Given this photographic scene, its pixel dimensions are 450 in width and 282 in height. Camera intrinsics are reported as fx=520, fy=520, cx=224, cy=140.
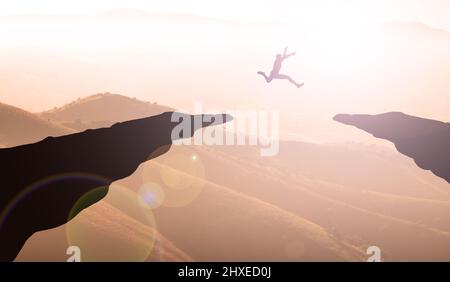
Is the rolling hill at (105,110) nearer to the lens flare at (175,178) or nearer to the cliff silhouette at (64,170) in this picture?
the lens flare at (175,178)

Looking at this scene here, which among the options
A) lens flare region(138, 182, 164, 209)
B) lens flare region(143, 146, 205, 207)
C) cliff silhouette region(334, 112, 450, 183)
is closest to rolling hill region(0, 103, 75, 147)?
lens flare region(143, 146, 205, 207)

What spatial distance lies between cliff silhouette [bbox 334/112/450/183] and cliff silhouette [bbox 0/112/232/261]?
2.86m

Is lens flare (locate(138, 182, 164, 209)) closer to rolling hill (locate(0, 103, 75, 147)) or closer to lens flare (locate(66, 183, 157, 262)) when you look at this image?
lens flare (locate(66, 183, 157, 262))

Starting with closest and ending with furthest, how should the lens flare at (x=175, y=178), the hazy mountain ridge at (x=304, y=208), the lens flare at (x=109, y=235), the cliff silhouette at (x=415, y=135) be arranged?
the cliff silhouette at (x=415, y=135), the lens flare at (x=109, y=235), the hazy mountain ridge at (x=304, y=208), the lens flare at (x=175, y=178)

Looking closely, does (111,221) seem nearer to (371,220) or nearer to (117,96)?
(371,220)

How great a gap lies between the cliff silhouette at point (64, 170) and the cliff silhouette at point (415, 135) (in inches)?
112

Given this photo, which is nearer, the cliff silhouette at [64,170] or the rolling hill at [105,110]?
the cliff silhouette at [64,170]

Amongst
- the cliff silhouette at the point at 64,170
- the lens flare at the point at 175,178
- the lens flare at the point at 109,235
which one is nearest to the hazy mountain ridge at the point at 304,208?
the lens flare at the point at 175,178

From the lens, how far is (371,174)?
156875mm

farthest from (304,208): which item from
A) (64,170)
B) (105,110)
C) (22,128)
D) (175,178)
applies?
(64,170)

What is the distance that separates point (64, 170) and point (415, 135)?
261 inches

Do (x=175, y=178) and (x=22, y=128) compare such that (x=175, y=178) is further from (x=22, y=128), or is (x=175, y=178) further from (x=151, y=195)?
(x=22, y=128)

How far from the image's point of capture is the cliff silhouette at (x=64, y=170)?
8.53 metres
